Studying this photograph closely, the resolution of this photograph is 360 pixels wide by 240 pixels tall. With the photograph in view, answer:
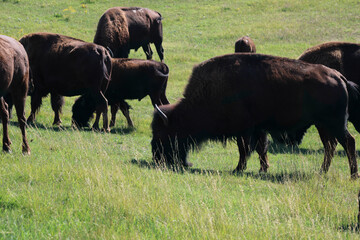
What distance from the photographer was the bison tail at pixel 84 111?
12.9 meters

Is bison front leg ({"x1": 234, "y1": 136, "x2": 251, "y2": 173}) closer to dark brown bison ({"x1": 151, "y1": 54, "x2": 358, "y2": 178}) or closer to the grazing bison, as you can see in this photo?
dark brown bison ({"x1": 151, "y1": 54, "x2": 358, "y2": 178})

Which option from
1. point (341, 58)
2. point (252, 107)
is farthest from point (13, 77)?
point (341, 58)

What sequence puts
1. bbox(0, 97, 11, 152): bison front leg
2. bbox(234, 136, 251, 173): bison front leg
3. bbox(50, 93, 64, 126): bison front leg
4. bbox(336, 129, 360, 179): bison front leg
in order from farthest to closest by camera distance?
bbox(50, 93, 64, 126): bison front leg < bbox(234, 136, 251, 173): bison front leg < bbox(336, 129, 360, 179): bison front leg < bbox(0, 97, 11, 152): bison front leg

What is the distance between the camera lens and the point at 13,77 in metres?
8.45

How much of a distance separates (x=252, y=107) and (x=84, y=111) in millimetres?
4988

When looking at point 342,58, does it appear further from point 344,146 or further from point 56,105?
point 56,105

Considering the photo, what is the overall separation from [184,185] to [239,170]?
2.31 m

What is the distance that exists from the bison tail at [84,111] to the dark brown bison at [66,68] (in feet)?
0.46

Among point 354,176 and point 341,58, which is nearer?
point 354,176

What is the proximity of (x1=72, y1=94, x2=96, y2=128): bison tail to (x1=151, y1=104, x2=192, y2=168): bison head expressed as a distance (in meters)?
3.89

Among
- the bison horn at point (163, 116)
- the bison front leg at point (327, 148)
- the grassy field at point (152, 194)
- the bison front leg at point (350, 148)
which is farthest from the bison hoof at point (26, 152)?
the bison front leg at point (350, 148)

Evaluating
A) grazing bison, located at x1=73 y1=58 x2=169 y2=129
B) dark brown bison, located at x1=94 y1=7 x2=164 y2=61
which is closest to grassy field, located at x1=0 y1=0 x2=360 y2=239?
grazing bison, located at x1=73 y1=58 x2=169 y2=129

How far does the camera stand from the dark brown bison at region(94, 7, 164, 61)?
17250 millimetres

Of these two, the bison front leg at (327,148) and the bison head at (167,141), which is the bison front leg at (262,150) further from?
the bison head at (167,141)
